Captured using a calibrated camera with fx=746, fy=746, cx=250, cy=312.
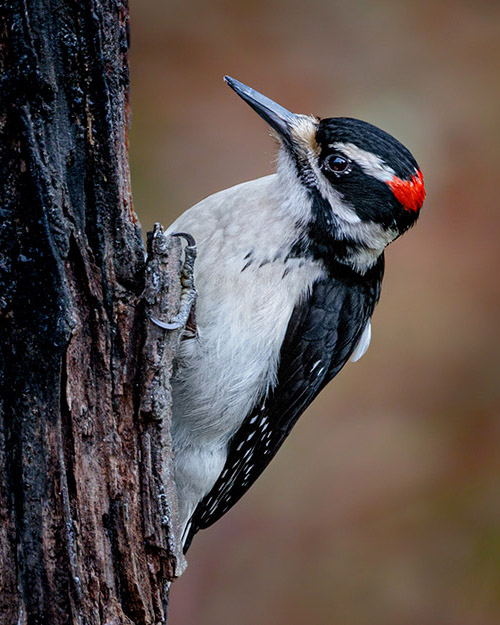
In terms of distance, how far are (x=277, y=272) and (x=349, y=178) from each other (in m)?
0.43

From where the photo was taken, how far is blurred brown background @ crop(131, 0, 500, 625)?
487 cm

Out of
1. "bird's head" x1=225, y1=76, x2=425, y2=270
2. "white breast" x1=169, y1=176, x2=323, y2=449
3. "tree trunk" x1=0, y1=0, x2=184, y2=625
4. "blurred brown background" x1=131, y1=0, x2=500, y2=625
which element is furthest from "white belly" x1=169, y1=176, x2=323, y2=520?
"blurred brown background" x1=131, y1=0, x2=500, y2=625

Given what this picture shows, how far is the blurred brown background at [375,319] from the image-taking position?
Answer: 4.87m

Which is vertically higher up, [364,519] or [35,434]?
[364,519]

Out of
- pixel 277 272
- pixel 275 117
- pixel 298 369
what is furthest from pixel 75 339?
pixel 275 117

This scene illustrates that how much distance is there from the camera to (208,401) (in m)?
2.67

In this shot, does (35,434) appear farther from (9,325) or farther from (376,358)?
(376,358)

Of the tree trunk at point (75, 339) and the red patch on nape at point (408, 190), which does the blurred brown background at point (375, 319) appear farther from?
the tree trunk at point (75, 339)

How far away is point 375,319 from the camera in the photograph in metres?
5.13

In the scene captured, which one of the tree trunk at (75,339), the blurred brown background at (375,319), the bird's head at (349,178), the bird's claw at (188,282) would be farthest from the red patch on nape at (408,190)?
the blurred brown background at (375,319)

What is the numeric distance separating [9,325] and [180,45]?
3960 mm

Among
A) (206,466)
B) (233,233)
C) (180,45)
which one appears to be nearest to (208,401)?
(206,466)

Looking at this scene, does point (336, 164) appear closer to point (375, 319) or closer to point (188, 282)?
point (188, 282)

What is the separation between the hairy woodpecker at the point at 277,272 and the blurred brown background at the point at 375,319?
83.7 inches
